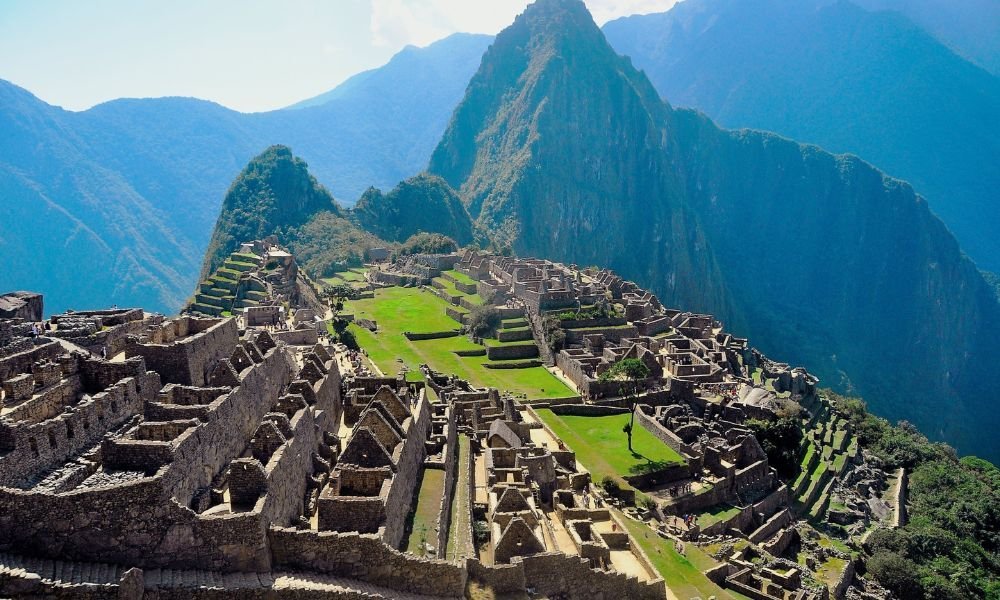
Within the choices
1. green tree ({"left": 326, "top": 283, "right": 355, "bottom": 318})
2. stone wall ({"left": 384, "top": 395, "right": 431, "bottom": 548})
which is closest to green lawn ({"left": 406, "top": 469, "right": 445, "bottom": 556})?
stone wall ({"left": 384, "top": 395, "right": 431, "bottom": 548})

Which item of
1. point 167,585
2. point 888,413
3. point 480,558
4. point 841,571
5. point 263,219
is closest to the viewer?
point 167,585

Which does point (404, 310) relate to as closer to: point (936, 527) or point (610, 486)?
point (610, 486)

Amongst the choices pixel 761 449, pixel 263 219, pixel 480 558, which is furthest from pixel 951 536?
pixel 263 219

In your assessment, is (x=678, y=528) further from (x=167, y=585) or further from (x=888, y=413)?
(x=888, y=413)

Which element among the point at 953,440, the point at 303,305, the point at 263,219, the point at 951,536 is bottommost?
the point at 953,440

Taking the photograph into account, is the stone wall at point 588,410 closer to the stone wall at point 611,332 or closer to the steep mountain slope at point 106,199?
the stone wall at point 611,332

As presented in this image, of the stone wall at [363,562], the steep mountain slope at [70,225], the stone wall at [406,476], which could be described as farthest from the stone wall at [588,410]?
the steep mountain slope at [70,225]

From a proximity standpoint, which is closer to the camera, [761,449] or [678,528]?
[678,528]
